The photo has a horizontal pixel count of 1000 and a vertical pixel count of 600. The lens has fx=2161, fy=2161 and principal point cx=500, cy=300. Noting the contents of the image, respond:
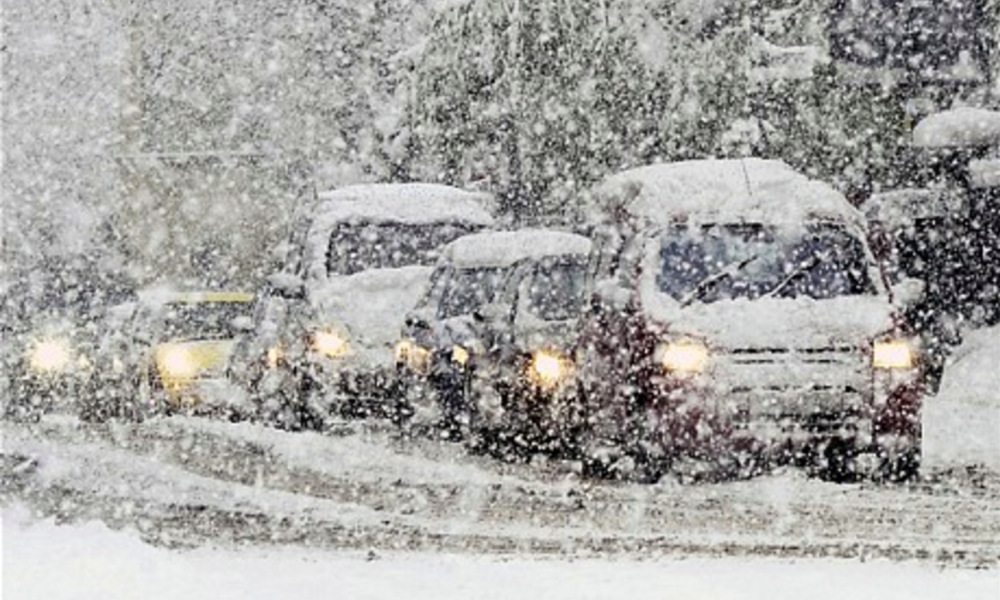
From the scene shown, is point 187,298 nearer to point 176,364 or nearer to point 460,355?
point 176,364

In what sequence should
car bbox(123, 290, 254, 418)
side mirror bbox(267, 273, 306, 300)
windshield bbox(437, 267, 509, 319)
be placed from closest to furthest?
windshield bbox(437, 267, 509, 319)
side mirror bbox(267, 273, 306, 300)
car bbox(123, 290, 254, 418)

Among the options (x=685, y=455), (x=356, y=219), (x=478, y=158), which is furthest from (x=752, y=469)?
(x=478, y=158)

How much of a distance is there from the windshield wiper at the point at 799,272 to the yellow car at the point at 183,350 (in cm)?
769

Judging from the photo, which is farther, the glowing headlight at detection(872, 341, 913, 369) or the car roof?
the car roof

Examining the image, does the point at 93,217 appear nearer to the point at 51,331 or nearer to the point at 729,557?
the point at 51,331

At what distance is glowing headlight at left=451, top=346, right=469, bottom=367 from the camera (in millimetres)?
16125

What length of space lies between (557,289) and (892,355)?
3.78m

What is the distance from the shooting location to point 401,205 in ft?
64.2

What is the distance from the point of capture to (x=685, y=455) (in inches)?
490

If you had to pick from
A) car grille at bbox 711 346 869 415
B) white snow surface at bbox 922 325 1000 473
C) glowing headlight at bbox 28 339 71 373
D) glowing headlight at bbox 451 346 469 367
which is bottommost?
glowing headlight at bbox 28 339 71 373

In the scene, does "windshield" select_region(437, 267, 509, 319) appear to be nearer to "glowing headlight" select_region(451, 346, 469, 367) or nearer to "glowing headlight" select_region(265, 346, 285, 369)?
"glowing headlight" select_region(451, 346, 469, 367)

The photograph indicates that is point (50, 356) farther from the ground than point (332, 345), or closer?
closer

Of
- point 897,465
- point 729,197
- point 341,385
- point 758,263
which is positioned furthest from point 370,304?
point 897,465

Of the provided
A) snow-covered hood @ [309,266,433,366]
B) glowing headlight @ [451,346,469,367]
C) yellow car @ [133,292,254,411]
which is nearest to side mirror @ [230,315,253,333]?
yellow car @ [133,292,254,411]
